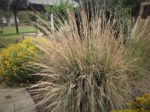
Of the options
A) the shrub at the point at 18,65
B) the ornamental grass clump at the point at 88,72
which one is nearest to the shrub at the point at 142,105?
the ornamental grass clump at the point at 88,72

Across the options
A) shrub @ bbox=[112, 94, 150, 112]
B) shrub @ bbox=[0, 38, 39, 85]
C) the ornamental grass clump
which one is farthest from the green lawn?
shrub @ bbox=[112, 94, 150, 112]

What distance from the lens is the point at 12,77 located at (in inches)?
207

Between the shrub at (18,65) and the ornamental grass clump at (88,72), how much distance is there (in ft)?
4.73

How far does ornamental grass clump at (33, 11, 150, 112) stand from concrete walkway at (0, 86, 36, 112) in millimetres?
313

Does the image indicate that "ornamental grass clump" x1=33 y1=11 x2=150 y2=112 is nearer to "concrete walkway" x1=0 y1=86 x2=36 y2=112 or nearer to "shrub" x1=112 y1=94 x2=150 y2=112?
"shrub" x1=112 y1=94 x2=150 y2=112

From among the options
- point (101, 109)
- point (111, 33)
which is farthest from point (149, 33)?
point (101, 109)

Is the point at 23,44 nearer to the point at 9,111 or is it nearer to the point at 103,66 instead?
the point at 9,111

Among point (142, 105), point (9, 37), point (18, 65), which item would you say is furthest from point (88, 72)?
point (9, 37)

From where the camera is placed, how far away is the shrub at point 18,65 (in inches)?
201

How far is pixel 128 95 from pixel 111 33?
0.90 meters

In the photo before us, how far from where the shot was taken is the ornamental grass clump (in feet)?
10.7

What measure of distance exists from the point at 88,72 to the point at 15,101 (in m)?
1.52

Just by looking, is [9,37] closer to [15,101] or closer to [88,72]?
[15,101]

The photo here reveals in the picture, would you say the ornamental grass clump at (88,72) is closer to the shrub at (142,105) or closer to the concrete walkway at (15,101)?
the shrub at (142,105)
